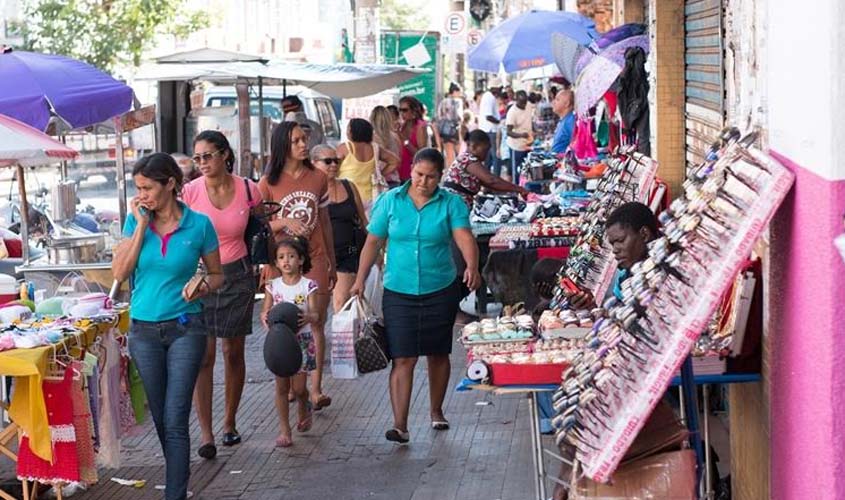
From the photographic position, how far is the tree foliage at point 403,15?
8719cm

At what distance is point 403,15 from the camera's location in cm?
8862

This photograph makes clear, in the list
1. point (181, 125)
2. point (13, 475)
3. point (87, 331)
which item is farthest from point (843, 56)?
point (181, 125)

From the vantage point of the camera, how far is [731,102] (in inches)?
298

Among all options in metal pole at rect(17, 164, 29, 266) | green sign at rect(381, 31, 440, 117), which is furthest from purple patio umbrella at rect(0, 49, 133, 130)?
green sign at rect(381, 31, 440, 117)

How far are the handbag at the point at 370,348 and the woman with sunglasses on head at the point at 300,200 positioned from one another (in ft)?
2.41

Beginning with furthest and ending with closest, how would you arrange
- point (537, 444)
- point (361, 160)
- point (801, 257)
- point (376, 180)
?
point (376, 180) → point (361, 160) → point (537, 444) → point (801, 257)

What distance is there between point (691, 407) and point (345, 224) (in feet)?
17.2

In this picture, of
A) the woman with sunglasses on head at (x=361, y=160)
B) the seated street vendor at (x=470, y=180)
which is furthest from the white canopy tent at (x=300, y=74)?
the seated street vendor at (x=470, y=180)

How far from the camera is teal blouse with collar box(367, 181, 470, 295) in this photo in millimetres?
9078

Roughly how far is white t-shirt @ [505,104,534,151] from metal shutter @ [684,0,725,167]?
1559 cm

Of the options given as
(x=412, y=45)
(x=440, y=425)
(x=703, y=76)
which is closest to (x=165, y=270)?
(x=440, y=425)

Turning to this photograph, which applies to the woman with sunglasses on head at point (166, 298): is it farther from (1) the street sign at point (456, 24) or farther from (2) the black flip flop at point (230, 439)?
(1) the street sign at point (456, 24)

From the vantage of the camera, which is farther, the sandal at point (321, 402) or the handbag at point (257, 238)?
the sandal at point (321, 402)

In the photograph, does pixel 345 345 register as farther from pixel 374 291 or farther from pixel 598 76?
pixel 598 76
